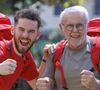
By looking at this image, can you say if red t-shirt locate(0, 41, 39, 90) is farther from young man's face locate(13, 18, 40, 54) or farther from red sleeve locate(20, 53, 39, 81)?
young man's face locate(13, 18, 40, 54)

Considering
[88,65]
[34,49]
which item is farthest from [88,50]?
[34,49]

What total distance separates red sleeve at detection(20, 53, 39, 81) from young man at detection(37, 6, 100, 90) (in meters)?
0.64

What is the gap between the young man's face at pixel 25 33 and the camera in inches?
209

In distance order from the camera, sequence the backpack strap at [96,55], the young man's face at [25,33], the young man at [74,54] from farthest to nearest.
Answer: the young man's face at [25,33], the young man at [74,54], the backpack strap at [96,55]

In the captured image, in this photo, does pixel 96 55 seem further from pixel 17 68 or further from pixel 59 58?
pixel 17 68

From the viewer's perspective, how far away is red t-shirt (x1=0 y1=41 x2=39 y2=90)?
541 centimetres

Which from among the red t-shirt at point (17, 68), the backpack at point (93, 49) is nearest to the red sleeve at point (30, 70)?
the red t-shirt at point (17, 68)

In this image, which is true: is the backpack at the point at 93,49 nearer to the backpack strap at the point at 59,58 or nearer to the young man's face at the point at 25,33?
the backpack strap at the point at 59,58

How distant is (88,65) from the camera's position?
497 cm

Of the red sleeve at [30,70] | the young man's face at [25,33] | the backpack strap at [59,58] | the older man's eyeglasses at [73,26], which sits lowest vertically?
the red sleeve at [30,70]

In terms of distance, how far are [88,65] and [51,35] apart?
754cm

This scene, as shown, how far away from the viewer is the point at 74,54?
5078 mm

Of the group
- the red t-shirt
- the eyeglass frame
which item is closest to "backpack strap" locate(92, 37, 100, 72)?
the eyeglass frame

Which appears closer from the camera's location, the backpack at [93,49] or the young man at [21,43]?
the backpack at [93,49]
